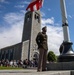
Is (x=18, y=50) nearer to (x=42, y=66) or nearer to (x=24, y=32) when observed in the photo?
(x=24, y=32)

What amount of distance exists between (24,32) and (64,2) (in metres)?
62.0

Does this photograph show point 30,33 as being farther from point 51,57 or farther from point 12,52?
point 51,57

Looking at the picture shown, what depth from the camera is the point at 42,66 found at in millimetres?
7746

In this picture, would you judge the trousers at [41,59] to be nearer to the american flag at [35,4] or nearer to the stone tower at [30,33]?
the american flag at [35,4]

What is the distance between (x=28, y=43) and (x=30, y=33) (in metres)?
4.51

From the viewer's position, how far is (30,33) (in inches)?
2689

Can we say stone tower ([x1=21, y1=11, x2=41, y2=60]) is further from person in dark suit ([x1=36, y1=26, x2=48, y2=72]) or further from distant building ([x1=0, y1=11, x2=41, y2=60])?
person in dark suit ([x1=36, y1=26, x2=48, y2=72])

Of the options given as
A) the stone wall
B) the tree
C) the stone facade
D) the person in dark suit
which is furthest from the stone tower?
the person in dark suit

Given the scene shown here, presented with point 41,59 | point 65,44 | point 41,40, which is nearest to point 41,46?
point 41,40

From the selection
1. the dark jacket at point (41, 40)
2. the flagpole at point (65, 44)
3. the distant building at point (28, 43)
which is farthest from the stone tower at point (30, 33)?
the dark jacket at point (41, 40)

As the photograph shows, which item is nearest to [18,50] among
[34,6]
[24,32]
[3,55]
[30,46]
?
[30,46]

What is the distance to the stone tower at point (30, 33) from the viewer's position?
63.9 metres

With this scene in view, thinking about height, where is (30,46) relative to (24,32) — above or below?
below

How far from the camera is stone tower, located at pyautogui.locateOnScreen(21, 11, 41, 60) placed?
210 feet
